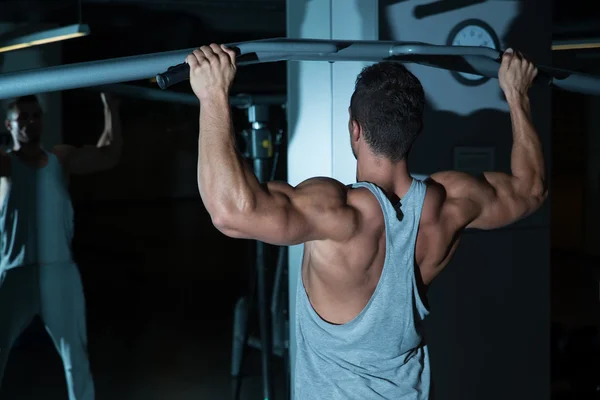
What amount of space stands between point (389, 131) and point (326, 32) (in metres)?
0.87

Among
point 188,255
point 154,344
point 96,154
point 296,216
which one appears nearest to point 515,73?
point 296,216

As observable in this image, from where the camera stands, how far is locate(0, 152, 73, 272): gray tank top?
10.2 feet

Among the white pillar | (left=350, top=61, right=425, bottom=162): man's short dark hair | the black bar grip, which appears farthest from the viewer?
the white pillar

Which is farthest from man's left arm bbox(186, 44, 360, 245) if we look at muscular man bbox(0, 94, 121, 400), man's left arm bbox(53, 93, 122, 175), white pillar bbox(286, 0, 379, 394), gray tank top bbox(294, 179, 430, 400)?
man's left arm bbox(53, 93, 122, 175)

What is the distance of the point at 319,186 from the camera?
4.92 ft

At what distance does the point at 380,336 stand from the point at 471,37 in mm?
1278

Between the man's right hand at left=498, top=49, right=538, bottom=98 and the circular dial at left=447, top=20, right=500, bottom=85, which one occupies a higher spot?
the circular dial at left=447, top=20, right=500, bottom=85

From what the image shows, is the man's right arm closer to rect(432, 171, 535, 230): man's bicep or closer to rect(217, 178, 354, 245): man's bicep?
rect(432, 171, 535, 230): man's bicep

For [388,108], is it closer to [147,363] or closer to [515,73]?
[515,73]

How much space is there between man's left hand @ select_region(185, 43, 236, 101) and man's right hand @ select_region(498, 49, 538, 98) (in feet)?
2.36

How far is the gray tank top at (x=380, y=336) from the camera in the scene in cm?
154

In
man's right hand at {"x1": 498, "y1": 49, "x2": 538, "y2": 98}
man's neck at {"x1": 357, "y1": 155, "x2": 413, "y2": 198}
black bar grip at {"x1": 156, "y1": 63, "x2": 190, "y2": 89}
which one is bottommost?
man's neck at {"x1": 357, "y1": 155, "x2": 413, "y2": 198}

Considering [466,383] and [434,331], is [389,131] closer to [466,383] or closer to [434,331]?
[434,331]

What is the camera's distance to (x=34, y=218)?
318cm
